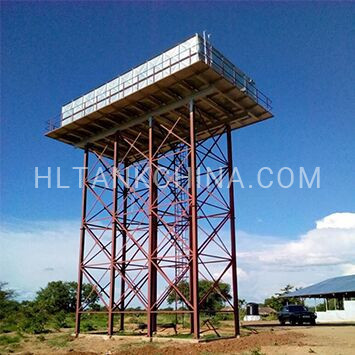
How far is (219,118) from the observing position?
975 inches

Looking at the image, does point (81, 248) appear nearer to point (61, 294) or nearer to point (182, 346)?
point (182, 346)

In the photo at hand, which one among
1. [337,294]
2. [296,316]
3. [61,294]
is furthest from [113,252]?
[61,294]

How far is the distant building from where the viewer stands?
37.9m

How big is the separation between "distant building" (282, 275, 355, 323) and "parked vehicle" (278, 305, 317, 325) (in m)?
6.76

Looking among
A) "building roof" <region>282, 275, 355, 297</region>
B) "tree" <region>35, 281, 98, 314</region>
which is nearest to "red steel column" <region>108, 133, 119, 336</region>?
"building roof" <region>282, 275, 355, 297</region>

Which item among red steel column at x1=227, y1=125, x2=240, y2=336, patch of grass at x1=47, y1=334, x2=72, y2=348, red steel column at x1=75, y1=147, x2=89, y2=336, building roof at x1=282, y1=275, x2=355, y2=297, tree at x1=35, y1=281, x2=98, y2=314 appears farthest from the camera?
tree at x1=35, y1=281, x2=98, y2=314

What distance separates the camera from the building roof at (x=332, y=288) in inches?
1464

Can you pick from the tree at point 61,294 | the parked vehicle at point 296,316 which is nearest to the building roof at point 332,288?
the parked vehicle at point 296,316

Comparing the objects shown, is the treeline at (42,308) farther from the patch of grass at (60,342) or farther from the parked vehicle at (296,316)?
the parked vehicle at (296,316)

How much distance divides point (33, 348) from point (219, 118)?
15.8 m

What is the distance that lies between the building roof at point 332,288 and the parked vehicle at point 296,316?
6757 mm

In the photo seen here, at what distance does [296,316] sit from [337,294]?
1015 centimetres

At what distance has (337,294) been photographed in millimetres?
39062

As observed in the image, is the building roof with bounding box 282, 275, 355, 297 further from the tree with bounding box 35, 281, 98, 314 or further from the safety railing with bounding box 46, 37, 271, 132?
the tree with bounding box 35, 281, 98, 314
